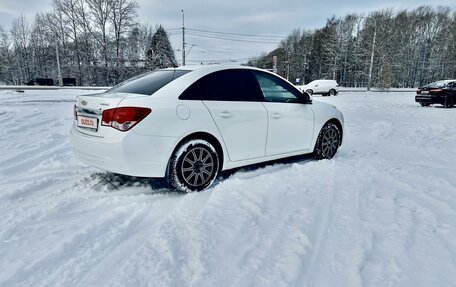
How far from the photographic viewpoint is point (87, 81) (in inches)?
1860

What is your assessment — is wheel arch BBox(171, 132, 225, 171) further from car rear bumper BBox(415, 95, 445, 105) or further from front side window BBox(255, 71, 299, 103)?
car rear bumper BBox(415, 95, 445, 105)

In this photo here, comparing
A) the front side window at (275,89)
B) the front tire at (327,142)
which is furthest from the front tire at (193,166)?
the front tire at (327,142)

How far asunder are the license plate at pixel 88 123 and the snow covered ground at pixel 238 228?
0.79 metres

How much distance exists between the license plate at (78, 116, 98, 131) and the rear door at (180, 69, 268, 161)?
3.34ft

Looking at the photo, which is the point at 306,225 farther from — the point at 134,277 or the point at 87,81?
the point at 87,81

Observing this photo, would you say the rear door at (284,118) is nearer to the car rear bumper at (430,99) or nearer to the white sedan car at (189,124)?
the white sedan car at (189,124)

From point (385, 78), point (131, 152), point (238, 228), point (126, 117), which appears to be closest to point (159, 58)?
point (385, 78)

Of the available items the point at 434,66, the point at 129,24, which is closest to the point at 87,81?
the point at 129,24

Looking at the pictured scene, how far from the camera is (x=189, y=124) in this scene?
3.47 meters

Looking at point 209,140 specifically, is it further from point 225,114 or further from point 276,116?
Answer: point 276,116

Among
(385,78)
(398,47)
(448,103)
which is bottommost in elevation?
(448,103)

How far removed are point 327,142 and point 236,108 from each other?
7.19 ft

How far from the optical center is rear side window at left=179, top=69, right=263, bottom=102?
368 cm

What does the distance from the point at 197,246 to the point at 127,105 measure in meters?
1.69
